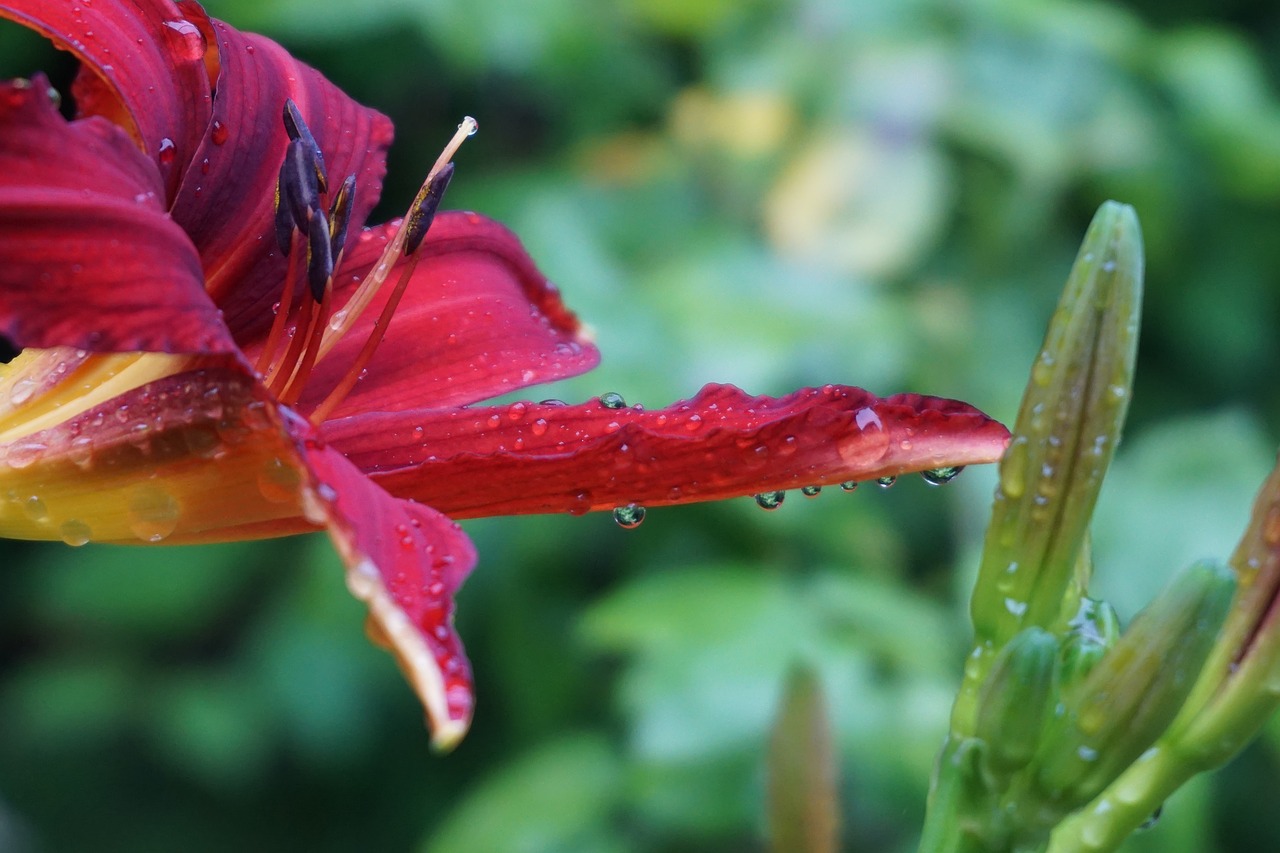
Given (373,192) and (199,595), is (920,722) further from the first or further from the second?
(199,595)

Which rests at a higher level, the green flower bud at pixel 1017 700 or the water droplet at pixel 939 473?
the water droplet at pixel 939 473

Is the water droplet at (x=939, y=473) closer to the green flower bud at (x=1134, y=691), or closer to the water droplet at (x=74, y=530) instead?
the green flower bud at (x=1134, y=691)

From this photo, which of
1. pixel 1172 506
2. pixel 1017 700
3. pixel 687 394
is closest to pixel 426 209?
pixel 1017 700

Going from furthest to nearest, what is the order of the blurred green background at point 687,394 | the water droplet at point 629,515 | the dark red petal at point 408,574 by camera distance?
1. the blurred green background at point 687,394
2. the water droplet at point 629,515
3. the dark red petal at point 408,574

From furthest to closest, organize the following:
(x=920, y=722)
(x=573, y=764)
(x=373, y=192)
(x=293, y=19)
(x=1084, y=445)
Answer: (x=293, y=19) < (x=573, y=764) < (x=920, y=722) < (x=373, y=192) < (x=1084, y=445)

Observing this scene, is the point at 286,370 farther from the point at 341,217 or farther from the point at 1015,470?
the point at 1015,470

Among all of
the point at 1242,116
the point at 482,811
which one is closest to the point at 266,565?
the point at 482,811

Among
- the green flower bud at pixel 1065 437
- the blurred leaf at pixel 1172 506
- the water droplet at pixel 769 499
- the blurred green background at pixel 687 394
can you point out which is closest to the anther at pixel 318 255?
the water droplet at pixel 769 499

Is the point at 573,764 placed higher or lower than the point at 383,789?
higher
